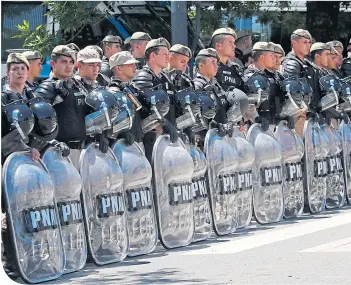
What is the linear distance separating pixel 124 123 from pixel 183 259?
4.31 ft

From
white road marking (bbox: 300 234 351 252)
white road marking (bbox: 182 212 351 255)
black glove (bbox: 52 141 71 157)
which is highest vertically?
black glove (bbox: 52 141 71 157)

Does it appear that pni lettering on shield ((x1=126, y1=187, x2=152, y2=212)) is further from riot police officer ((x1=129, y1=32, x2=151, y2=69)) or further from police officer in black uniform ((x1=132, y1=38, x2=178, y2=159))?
riot police officer ((x1=129, y1=32, x2=151, y2=69))

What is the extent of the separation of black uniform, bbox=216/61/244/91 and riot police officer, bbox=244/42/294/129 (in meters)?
0.11

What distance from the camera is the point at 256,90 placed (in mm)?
13516

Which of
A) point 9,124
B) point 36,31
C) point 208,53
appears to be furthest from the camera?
point 36,31

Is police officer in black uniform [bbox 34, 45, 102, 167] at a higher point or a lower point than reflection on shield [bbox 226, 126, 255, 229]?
higher

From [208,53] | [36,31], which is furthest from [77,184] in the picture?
[36,31]

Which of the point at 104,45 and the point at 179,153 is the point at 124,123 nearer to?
the point at 179,153

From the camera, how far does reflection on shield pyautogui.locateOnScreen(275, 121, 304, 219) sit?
45.7ft

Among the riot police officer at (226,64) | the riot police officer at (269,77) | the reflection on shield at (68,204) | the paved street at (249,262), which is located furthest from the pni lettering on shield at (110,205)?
the riot police officer at (269,77)

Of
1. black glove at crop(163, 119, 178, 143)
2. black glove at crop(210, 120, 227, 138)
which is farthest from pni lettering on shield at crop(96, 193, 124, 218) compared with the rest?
black glove at crop(210, 120, 227, 138)

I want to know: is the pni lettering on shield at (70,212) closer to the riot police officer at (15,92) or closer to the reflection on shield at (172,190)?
the riot police officer at (15,92)

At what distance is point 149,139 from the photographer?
11977mm

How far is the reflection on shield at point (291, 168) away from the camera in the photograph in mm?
13938
